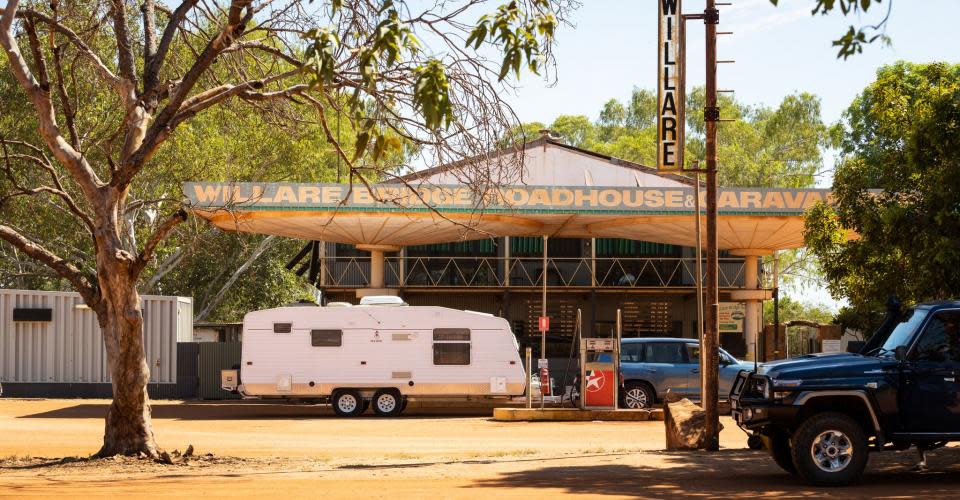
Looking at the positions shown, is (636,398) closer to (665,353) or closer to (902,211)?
(665,353)

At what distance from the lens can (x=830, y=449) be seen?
1269 cm

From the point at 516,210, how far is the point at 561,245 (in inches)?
383

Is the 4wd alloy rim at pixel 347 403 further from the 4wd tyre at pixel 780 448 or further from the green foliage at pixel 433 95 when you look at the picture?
the green foliage at pixel 433 95

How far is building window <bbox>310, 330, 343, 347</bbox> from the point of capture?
2747cm

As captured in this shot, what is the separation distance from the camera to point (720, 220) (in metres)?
32.9

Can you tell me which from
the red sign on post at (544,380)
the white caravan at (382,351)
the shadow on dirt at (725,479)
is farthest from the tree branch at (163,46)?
the red sign on post at (544,380)

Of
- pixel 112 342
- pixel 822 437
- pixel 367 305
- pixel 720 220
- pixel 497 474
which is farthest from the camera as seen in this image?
pixel 720 220

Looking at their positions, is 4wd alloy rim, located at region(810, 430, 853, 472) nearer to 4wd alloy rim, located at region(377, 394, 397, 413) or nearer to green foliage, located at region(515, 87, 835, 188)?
4wd alloy rim, located at region(377, 394, 397, 413)

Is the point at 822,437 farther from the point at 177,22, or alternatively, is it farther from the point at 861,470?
the point at 177,22

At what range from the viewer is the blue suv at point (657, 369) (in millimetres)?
26828

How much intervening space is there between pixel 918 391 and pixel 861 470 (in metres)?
1.07

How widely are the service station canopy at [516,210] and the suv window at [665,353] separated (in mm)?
6096

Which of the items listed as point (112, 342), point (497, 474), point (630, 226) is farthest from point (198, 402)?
point (497, 474)

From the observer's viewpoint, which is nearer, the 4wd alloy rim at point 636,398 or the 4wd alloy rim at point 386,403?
the 4wd alloy rim at point 636,398
